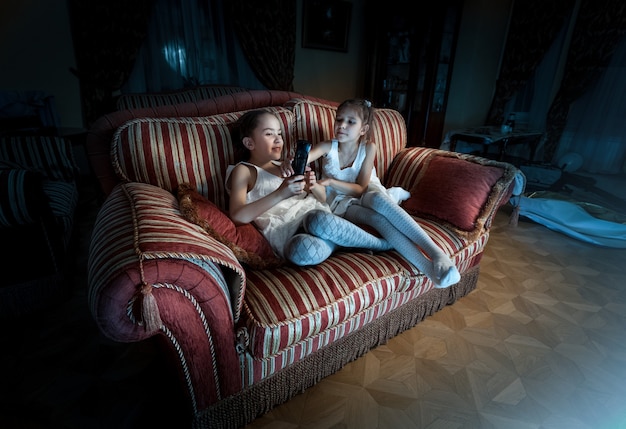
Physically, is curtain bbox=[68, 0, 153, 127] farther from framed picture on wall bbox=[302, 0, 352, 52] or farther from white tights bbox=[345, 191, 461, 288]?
white tights bbox=[345, 191, 461, 288]

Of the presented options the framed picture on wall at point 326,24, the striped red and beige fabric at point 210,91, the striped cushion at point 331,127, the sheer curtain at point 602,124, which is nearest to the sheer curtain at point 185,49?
the striped red and beige fabric at point 210,91

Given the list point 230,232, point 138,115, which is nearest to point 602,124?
point 230,232

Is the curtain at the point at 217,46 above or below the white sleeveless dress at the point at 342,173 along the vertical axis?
above

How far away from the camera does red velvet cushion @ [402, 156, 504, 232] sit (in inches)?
58.3

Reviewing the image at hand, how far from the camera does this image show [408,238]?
51.6 inches

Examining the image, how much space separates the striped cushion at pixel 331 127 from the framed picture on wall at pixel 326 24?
256 cm

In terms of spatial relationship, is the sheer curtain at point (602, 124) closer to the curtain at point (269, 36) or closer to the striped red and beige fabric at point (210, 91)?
the curtain at point (269, 36)

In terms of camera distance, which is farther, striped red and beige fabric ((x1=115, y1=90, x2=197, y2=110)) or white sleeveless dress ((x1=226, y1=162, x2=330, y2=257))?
striped red and beige fabric ((x1=115, y1=90, x2=197, y2=110))

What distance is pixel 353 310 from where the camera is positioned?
1.10m

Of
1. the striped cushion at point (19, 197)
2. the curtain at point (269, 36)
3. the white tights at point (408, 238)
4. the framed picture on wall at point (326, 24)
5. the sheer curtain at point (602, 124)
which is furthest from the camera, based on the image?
the framed picture on wall at point (326, 24)

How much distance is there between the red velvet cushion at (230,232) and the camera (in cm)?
104

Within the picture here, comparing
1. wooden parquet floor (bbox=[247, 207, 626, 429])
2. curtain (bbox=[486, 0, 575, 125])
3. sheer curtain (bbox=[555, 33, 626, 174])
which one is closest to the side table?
sheer curtain (bbox=[555, 33, 626, 174])

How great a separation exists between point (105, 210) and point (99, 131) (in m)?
0.41

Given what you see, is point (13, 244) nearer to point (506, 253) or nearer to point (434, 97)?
point (506, 253)
